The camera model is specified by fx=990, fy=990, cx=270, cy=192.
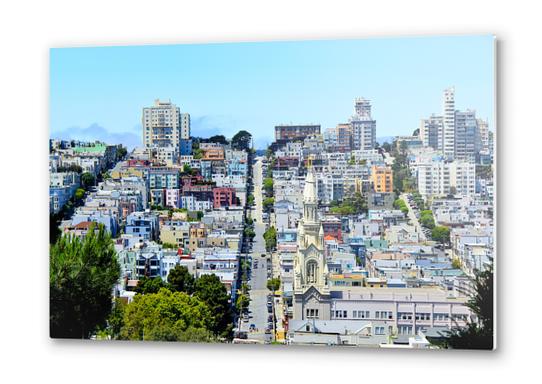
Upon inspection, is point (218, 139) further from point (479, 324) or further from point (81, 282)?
point (479, 324)

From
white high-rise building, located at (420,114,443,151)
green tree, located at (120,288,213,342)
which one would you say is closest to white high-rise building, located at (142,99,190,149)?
green tree, located at (120,288,213,342)

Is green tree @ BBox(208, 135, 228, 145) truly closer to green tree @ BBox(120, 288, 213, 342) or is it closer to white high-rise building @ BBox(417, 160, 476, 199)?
green tree @ BBox(120, 288, 213, 342)

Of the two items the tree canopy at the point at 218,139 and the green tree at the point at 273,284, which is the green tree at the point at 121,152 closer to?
the tree canopy at the point at 218,139

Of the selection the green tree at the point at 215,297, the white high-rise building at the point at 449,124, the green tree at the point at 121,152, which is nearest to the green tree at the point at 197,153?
the green tree at the point at 121,152

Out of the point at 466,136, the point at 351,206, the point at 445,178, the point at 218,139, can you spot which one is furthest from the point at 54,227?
the point at 466,136
